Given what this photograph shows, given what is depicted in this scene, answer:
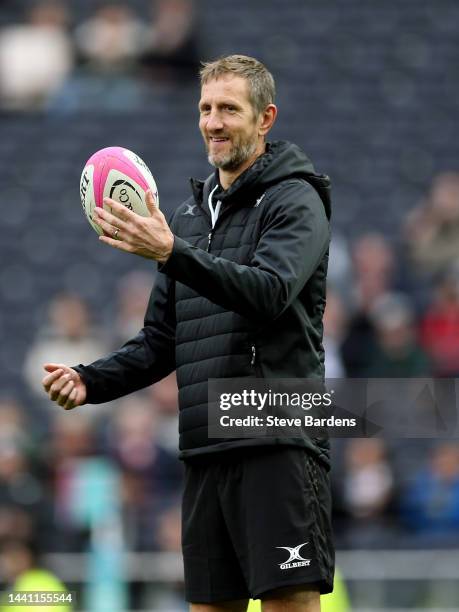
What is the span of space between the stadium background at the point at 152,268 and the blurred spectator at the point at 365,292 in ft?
0.05

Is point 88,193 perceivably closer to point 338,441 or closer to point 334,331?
point 338,441

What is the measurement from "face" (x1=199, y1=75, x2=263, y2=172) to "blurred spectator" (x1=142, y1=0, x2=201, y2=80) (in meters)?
8.20

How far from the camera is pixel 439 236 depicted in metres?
10.8

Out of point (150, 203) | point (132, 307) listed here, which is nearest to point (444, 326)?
point (132, 307)

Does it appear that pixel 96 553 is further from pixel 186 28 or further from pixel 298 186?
pixel 186 28

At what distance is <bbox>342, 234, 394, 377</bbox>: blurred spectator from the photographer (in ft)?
31.3

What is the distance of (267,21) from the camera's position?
14.1 meters

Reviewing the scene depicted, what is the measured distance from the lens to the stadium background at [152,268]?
8.40m

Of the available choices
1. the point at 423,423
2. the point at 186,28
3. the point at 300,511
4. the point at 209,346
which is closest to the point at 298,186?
the point at 209,346

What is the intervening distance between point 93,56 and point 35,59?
534 mm

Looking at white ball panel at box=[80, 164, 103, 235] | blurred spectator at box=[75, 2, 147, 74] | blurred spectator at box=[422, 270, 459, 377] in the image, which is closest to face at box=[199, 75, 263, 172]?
white ball panel at box=[80, 164, 103, 235]

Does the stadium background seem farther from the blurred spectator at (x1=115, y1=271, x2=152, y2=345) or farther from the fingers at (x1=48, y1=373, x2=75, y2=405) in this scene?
the fingers at (x1=48, y1=373, x2=75, y2=405)

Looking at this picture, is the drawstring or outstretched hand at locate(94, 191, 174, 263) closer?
outstretched hand at locate(94, 191, 174, 263)

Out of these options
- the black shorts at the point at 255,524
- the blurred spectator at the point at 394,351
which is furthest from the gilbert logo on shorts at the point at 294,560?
the blurred spectator at the point at 394,351
